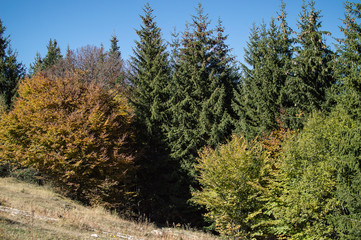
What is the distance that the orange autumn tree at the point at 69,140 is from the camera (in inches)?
623

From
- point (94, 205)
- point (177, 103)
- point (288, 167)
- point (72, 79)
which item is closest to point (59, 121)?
point (72, 79)

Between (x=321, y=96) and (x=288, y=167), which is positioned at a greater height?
(x=321, y=96)

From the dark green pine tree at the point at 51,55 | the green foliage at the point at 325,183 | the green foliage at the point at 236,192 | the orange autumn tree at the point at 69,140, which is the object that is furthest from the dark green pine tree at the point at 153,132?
the dark green pine tree at the point at 51,55

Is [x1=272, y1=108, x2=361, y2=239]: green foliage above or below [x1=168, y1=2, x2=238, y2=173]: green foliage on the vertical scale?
below

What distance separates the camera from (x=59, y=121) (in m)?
16.2

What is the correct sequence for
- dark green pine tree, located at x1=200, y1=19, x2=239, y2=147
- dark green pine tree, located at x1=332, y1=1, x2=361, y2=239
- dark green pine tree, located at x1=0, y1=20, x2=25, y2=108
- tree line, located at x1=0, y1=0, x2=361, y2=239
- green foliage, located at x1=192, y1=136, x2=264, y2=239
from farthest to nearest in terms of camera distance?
dark green pine tree, located at x1=0, y1=20, x2=25, y2=108 → dark green pine tree, located at x1=200, y1=19, x2=239, y2=147 → green foliage, located at x1=192, y1=136, x2=264, y2=239 → tree line, located at x1=0, y1=0, x2=361, y2=239 → dark green pine tree, located at x1=332, y1=1, x2=361, y2=239

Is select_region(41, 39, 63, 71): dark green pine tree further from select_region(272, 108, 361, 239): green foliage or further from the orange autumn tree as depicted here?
select_region(272, 108, 361, 239): green foliage

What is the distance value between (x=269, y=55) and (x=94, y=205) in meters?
15.6

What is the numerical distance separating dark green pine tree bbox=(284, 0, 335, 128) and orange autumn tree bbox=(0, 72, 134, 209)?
1190 cm

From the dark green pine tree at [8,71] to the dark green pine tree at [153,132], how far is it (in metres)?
16.5

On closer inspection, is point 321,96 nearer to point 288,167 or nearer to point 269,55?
point 269,55

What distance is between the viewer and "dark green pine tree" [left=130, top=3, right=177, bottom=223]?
67.2 ft

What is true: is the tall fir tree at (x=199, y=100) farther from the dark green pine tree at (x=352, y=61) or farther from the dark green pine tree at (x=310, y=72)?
the dark green pine tree at (x=352, y=61)

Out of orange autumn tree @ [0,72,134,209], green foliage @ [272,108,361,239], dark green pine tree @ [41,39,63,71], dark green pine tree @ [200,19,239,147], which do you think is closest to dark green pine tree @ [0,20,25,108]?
dark green pine tree @ [41,39,63,71]
